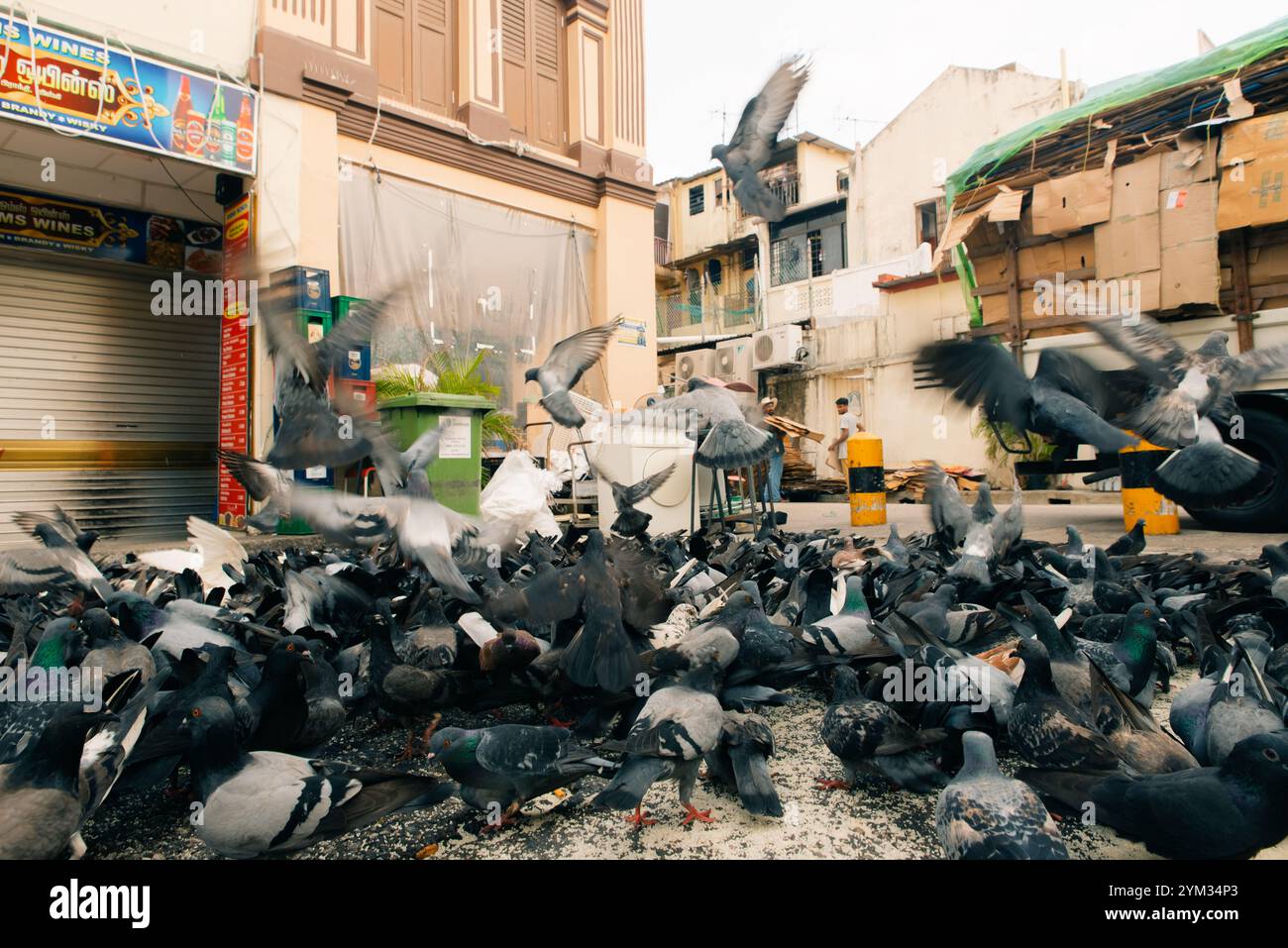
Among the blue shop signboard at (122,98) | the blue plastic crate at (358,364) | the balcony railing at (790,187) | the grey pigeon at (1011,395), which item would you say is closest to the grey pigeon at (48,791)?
the grey pigeon at (1011,395)

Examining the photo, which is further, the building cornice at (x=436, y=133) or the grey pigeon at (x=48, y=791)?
the building cornice at (x=436, y=133)

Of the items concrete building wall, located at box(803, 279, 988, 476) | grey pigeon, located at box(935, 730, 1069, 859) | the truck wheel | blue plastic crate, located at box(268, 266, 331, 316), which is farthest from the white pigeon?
concrete building wall, located at box(803, 279, 988, 476)

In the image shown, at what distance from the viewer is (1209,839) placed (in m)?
1.56

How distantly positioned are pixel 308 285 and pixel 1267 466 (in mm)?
9403

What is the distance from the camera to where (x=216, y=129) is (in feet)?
26.2

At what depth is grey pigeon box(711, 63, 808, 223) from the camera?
556 centimetres

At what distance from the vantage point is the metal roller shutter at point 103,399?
8.53 metres

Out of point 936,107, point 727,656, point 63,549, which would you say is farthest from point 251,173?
point 936,107

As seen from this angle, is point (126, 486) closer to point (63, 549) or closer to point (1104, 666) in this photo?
point (63, 549)

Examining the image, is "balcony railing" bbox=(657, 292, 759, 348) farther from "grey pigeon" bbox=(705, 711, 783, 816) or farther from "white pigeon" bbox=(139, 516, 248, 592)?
"grey pigeon" bbox=(705, 711, 783, 816)

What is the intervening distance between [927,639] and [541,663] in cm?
146

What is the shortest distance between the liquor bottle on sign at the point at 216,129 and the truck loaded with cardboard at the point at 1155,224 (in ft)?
26.7

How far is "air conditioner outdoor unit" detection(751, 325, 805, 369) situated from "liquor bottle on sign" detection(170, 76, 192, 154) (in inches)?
611

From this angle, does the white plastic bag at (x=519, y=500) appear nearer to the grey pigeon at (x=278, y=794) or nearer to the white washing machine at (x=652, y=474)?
the white washing machine at (x=652, y=474)
